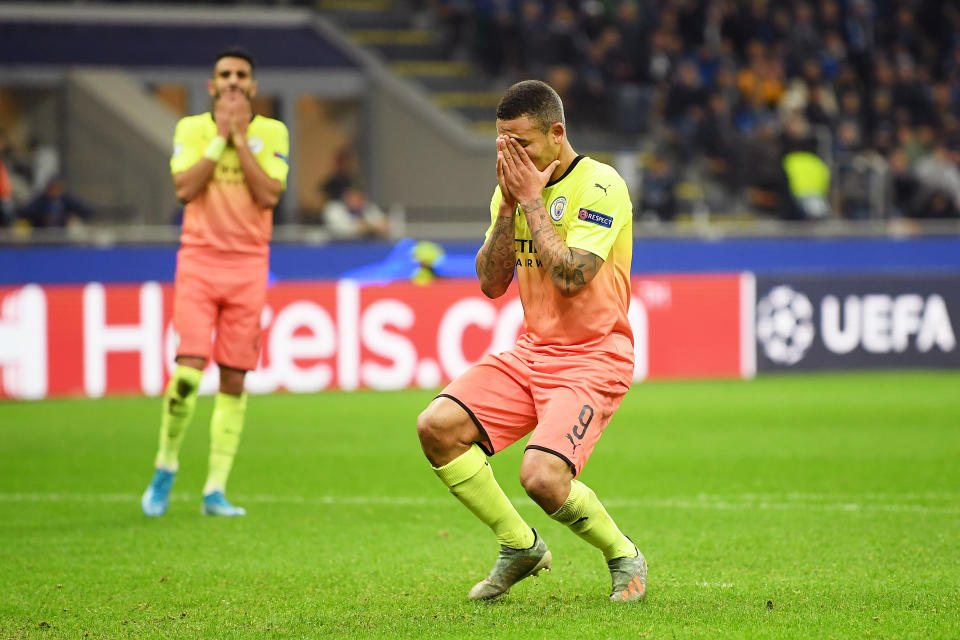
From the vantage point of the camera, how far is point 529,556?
18.0 ft

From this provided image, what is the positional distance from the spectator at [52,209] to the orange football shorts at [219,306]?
1045 centimetres

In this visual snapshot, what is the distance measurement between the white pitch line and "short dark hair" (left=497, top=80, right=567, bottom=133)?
3.36m

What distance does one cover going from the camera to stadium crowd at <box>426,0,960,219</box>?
21.4m

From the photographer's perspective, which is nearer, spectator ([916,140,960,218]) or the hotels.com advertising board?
the hotels.com advertising board

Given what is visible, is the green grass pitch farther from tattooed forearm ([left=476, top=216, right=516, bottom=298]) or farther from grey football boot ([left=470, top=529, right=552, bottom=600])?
tattooed forearm ([left=476, top=216, right=516, bottom=298])

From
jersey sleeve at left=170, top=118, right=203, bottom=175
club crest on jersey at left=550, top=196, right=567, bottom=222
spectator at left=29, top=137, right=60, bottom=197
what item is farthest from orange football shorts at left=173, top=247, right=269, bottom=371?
spectator at left=29, top=137, right=60, bottom=197

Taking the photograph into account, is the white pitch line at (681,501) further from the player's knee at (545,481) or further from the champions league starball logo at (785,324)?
the champions league starball logo at (785,324)

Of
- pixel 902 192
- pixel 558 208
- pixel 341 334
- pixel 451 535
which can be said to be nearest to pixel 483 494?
pixel 558 208

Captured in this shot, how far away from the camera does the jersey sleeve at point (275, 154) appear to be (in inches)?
309

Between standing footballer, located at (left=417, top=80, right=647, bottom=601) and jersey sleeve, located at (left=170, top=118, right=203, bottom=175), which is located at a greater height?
jersey sleeve, located at (left=170, top=118, right=203, bottom=175)

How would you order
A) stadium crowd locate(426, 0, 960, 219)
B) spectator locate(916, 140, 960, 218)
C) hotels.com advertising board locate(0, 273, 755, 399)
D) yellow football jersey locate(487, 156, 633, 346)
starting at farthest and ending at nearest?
stadium crowd locate(426, 0, 960, 219) < spectator locate(916, 140, 960, 218) < hotels.com advertising board locate(0, 273, 755, 399) < yellow football jersey locate(487, 156, 633, 346)

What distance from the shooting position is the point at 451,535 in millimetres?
7215

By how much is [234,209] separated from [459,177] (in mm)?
15536

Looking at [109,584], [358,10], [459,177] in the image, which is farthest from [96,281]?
[109,584]
